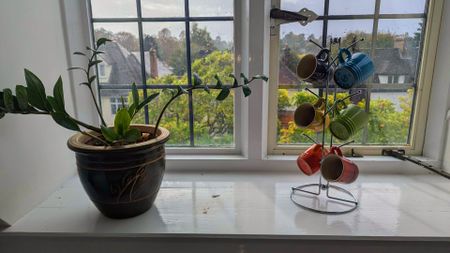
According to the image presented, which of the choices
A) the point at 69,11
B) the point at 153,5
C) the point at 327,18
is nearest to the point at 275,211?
the point at 327,18

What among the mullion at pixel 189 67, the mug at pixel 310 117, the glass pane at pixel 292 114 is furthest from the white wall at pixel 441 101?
the mullion at pixel 189 67

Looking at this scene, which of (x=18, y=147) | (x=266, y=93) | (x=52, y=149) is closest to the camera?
(x=18, y=147)

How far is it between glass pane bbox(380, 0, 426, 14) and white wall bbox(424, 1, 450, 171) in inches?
3.2

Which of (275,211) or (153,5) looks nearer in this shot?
(275,211)

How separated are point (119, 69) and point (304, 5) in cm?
80

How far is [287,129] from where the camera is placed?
4.01 ft

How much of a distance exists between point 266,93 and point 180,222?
59cm

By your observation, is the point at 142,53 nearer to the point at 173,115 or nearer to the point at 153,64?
the point at 153,64

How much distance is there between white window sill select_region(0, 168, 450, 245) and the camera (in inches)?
32.4

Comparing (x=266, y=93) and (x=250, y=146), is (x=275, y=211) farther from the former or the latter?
(x=266, y=93)

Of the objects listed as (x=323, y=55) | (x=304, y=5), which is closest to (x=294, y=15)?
(x=304, y=5)

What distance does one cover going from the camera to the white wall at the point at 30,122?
2.70 feet

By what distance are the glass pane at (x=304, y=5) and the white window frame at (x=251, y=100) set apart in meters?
0.07

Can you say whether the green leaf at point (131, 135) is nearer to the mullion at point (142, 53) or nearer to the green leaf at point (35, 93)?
the green leaf at point (35, 93)
